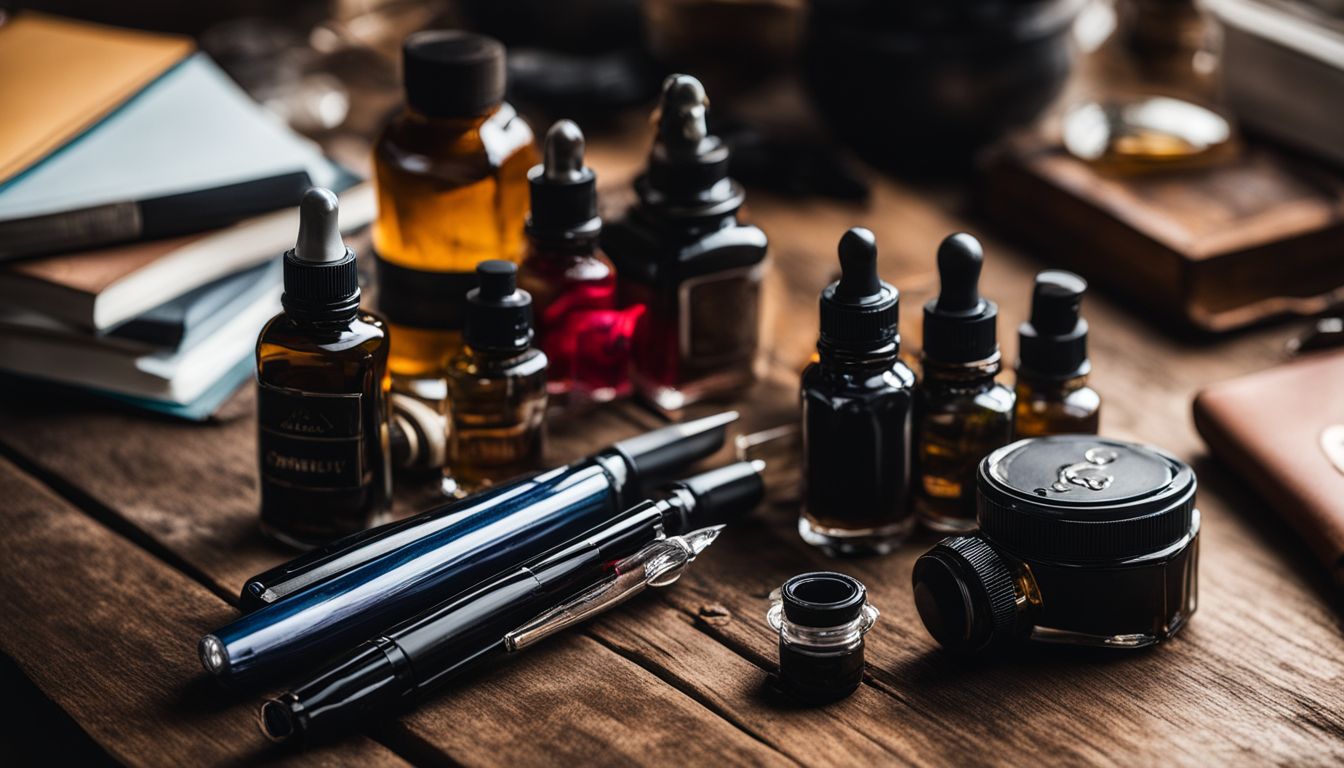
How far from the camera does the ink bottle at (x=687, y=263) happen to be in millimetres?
1048

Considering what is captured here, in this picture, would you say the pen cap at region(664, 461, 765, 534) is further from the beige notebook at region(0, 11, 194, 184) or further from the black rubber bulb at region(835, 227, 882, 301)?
the beige notebook at region(0, 11, 194, 184)

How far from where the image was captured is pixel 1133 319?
1.27 meters

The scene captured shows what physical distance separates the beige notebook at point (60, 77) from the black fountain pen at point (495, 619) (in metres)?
0.60

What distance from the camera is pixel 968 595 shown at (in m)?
0.81

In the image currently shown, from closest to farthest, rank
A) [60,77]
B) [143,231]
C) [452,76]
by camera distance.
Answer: [452,76]
[143,231]
[60,77]

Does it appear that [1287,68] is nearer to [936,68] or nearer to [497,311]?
[936,68]

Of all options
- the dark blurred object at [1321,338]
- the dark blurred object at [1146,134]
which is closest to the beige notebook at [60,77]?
the dark blurred object at [1146,134]

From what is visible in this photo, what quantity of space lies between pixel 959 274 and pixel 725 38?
2.58ft

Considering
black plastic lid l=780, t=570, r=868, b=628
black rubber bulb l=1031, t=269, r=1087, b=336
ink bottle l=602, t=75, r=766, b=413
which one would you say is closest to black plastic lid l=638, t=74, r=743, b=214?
ink bottle l=602, t=75, r=766, b=413

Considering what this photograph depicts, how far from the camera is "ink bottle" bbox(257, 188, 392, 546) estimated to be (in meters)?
0.87

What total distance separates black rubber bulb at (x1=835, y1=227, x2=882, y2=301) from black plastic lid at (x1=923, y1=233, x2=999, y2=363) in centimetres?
5

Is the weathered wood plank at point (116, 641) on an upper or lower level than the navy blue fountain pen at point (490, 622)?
lower

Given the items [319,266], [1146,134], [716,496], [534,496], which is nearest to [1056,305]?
[716,496]

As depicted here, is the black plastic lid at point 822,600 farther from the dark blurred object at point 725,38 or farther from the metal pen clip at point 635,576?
the dark blurred object at point 725,38
